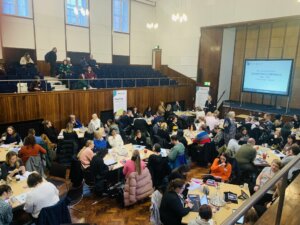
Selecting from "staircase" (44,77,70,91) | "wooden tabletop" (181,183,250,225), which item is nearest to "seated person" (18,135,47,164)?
"wooden tabletop" (181,183,250,225)

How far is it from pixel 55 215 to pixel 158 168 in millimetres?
2528

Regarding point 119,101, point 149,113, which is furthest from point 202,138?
point 119,101

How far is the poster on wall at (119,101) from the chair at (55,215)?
747 cm

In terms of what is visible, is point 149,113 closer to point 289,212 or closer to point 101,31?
point 101,31

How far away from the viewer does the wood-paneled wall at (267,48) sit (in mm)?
11844

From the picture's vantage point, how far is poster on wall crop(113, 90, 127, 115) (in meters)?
11.0

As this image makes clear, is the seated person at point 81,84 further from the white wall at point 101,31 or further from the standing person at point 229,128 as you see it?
the standing person at point 229,128

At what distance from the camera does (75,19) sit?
13141 millimetres

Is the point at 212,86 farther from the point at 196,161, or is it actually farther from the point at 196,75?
the point at 196,161

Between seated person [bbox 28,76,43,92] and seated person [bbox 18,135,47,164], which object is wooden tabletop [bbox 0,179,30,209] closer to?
seated person [bbox 18,135,47,164]

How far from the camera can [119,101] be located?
11172 millimetres

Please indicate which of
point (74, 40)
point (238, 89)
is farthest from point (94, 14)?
point (238, 89)

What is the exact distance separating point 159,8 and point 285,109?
10.6m

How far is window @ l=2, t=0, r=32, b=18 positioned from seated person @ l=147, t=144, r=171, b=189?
10.1 meters
